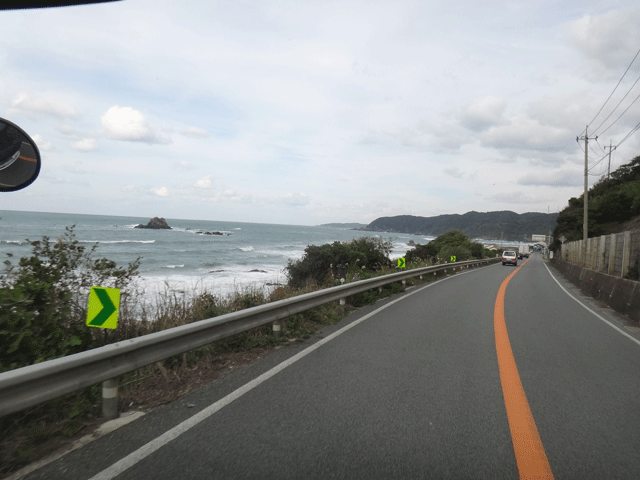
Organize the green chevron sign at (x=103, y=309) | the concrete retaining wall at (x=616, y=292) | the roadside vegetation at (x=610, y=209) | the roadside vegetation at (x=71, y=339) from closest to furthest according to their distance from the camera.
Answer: the roadside vegetation at (x=71, y=339), the green chevron sign at (x=103, y=309), the concrete retaining wall at (x=616, y=292), the roadside vegetation at (x=610, y=209)

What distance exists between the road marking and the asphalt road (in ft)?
0.13

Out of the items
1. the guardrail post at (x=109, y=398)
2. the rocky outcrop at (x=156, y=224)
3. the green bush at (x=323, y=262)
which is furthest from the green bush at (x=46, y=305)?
the rocky outcrop at (x=156, y=224)

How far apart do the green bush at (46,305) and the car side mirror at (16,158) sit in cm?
171

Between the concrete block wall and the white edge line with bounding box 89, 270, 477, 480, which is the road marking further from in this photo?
the concrete block wall

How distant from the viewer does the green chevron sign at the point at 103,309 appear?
4.69m

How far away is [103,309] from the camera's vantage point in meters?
4.73

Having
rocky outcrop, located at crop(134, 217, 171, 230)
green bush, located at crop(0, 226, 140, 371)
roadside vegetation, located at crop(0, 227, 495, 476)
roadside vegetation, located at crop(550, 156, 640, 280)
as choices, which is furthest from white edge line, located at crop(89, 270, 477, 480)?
rocky outcrop, located at crop(134, 217, 171, 230)

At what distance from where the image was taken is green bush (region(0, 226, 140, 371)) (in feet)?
14.0

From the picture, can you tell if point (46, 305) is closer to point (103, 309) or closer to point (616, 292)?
point (103, 309)

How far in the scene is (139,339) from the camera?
420 centimetres

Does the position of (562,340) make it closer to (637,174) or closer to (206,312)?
(206,312)

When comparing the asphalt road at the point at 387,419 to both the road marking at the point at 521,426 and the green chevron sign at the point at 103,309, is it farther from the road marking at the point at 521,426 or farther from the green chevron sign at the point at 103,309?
the green chevron sign at the point at 103,309

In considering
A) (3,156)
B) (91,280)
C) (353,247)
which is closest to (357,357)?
(91,280)

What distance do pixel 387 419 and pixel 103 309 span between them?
119 inches
